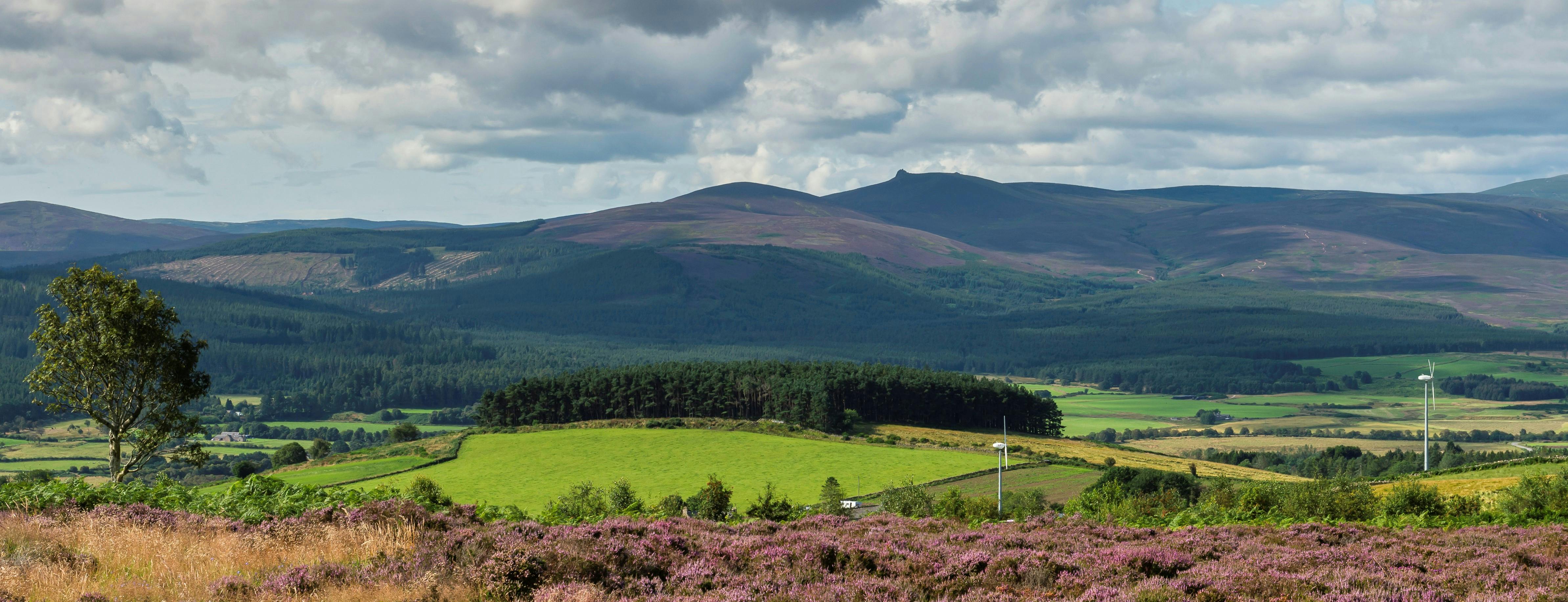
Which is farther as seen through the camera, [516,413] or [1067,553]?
[516,413]

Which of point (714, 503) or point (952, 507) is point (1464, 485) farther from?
point (714, 503)

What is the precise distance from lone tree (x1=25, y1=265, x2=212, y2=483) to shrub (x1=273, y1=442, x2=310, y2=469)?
4296 inches

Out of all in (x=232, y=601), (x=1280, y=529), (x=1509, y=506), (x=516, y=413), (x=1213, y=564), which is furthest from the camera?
(x=516, y=413)

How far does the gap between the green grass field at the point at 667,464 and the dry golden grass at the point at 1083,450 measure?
1864 centimetres

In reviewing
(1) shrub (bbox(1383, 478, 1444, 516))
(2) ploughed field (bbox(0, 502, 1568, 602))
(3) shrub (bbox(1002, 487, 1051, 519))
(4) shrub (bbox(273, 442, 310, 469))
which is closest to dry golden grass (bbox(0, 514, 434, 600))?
(2) ploughed field (bbox(0, 502, 1568, 602))

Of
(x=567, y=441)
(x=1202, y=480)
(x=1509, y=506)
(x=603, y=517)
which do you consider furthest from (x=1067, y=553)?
(x=567, y=441)

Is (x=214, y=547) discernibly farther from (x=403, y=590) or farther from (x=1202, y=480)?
(x=1202, y=480)

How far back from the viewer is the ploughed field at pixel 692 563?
1568cm

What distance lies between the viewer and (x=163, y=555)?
18.1m

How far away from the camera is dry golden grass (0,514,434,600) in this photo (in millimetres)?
15867

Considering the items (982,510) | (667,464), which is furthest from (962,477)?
(982,510)

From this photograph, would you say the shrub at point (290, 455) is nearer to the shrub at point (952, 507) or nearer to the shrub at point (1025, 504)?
the shrub at point (1025, 504)

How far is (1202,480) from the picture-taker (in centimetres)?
10212

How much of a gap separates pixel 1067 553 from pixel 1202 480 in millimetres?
90799
